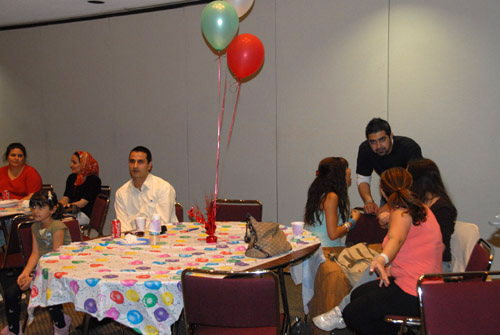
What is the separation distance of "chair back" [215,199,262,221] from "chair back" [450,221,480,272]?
1.73m

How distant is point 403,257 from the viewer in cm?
273

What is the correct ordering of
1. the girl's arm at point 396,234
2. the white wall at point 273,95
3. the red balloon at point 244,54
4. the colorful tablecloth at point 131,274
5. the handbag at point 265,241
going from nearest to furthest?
the colorful tablecloth at point 131,274, the girl's arm at point 396,234, the handbag at point 265,241, the red balloon at point 244,54, the white wall at point 273,95

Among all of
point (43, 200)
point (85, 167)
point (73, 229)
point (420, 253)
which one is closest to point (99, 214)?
point (85, 167)

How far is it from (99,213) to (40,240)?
149 cm

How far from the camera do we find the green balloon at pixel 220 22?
176 inches

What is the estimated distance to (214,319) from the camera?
2.36 meters

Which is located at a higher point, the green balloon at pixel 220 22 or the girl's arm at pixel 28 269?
the green balloon at pixel 220 22

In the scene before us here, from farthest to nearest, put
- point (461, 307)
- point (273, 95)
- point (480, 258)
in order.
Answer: point (273, 95)
point (480, 258)
point (461, 307)

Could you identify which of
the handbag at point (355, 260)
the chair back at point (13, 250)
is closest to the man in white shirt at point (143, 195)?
the chair back at point (13, 250)

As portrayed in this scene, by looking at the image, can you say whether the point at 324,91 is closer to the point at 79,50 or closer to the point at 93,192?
the point at 93,192

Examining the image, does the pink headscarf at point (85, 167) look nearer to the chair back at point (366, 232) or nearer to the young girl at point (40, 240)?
the young girl at point (40, 240)

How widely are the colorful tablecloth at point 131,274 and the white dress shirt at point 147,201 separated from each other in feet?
2.67

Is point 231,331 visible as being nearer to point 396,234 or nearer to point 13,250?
point 396,234

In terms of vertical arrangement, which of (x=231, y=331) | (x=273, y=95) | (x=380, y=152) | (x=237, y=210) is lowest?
(x=231, y=331)
